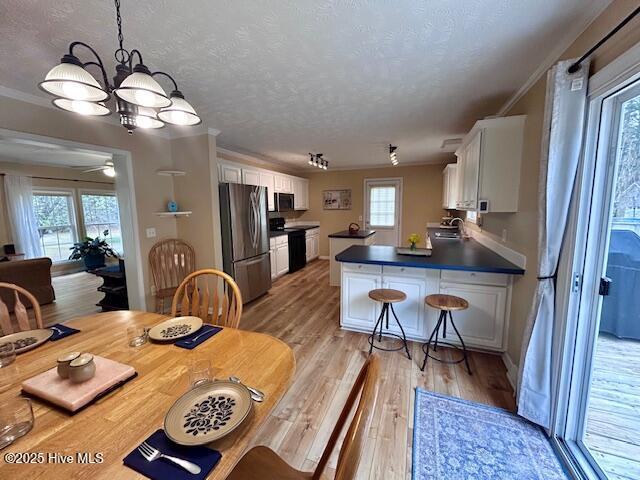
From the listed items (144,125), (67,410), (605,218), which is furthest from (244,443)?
(605,218)

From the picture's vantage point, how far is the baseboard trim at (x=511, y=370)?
6.78 ft

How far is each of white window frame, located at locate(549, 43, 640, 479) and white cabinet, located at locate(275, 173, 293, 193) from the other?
4.75 metres

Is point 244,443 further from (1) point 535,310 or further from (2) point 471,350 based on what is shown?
(2) point 471,350

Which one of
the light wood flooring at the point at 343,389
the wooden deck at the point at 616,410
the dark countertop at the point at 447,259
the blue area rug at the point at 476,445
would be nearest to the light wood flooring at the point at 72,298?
the light wood flooring at the point at 343,389

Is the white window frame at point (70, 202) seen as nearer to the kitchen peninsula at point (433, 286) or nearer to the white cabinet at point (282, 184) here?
the white cabinet at point (282, 184)

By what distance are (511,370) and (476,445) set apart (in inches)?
34.6

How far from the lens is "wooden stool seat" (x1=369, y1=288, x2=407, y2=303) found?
2438 millimetres

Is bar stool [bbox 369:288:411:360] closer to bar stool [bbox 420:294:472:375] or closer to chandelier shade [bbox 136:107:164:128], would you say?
bar stool [bbox 420:294:472:375]

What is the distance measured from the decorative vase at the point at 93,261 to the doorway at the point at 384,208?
6369mm

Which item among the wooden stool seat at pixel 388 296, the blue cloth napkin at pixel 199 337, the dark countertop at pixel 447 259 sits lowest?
the wooden stool seat at pixel 388 296

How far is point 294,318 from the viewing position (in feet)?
11.2

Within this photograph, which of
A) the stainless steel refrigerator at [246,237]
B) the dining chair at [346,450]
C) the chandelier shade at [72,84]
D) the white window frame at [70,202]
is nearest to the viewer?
the dining chair at [346,450]

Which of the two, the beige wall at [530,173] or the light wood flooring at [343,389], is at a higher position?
the beige wall at [530,173]

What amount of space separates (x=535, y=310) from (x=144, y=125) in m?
2.56
